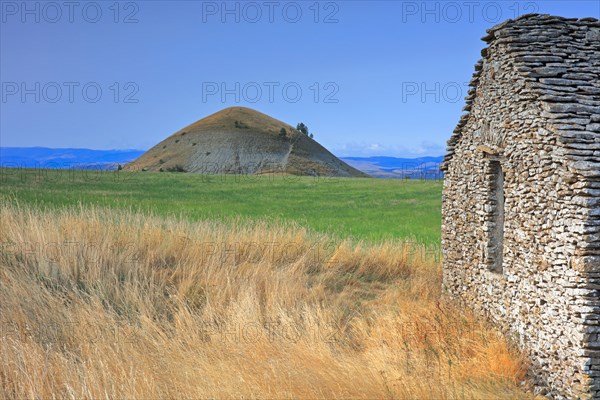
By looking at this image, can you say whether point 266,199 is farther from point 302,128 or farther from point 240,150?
point 302,128

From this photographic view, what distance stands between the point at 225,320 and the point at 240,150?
10973cm

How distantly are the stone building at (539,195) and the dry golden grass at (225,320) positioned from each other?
705 mm

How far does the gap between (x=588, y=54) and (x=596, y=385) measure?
5.01 meters

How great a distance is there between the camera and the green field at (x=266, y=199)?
2852 cm

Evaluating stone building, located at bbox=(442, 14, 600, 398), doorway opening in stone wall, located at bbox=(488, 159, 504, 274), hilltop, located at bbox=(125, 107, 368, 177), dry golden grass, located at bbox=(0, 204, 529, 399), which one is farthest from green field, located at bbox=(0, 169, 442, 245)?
hilltop, located at bbox=(125, 107, 368, 177)

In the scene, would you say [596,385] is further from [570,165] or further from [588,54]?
[588,54]

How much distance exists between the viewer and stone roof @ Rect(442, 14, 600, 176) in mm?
8297

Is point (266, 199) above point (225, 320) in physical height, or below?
above

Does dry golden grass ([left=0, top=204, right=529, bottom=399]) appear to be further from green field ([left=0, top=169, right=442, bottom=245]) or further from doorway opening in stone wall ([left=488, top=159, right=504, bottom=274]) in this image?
green field ([left=0, top=169, right=442, bottom=245])

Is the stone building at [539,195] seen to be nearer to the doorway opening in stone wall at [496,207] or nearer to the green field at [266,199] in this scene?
the doorway opening in stone wall at [496,207]

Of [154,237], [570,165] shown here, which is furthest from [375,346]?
[154,237]

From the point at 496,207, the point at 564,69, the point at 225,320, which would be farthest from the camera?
the point at 225,320

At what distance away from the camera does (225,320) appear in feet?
36.3

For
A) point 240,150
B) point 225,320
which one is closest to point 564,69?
point 225,320
